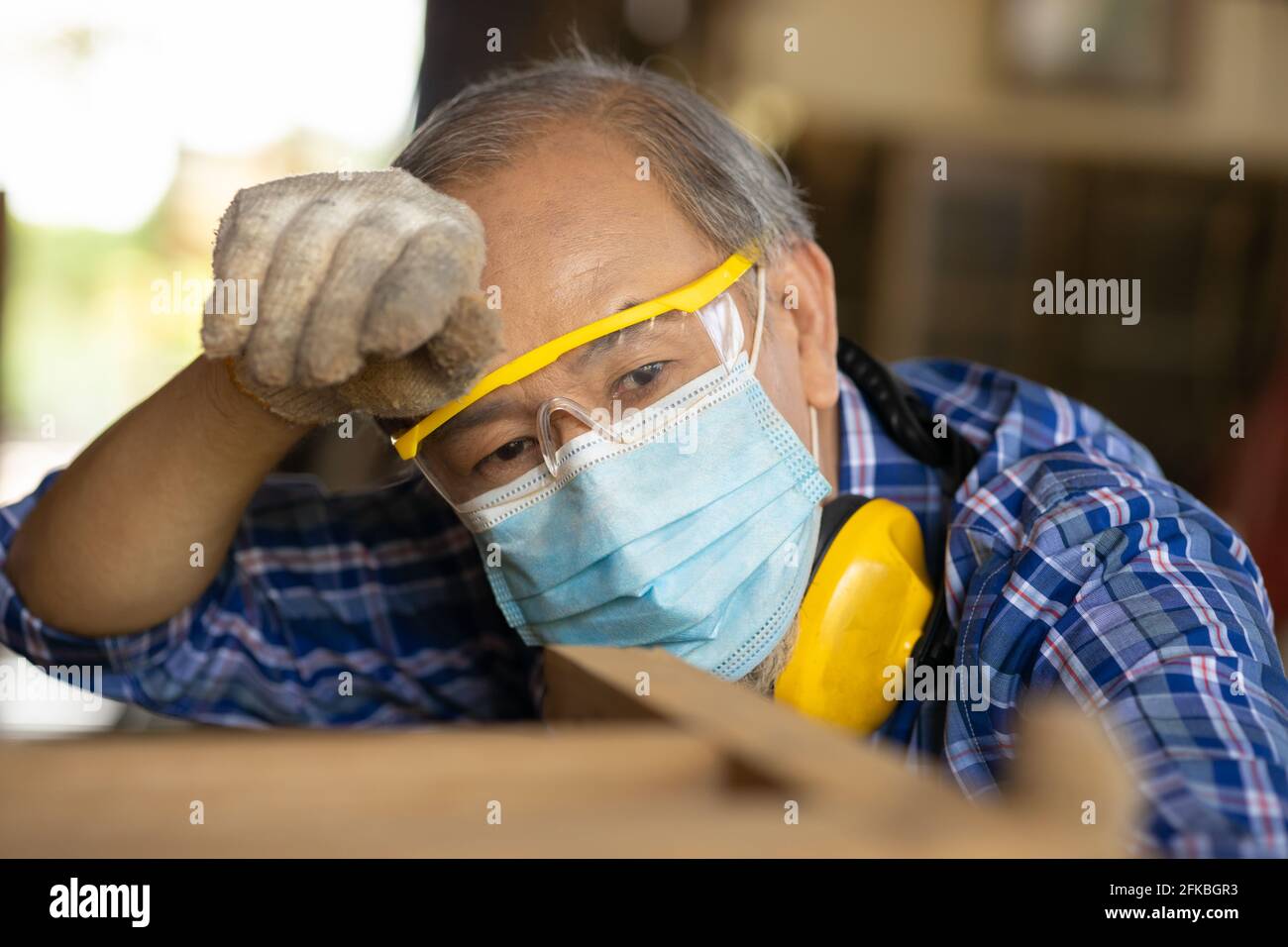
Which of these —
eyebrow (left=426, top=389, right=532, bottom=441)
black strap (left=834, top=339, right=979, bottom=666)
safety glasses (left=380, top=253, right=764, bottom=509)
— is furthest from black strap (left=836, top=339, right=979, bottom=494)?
eyebrow (left=426, top=389, right=532, bottom=441)

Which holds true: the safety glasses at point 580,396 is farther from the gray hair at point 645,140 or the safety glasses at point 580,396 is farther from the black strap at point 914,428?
the black strap at point 914,428

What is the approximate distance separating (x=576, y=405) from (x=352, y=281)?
38cm

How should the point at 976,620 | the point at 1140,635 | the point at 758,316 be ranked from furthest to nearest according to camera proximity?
the point at 758,316
the point at 976,620
the point at 1140,635

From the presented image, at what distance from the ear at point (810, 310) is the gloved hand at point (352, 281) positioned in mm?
612

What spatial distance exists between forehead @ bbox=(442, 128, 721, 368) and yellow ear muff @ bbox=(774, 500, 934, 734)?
1.22 ft

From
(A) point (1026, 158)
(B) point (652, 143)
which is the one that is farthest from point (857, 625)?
(A) point (1026, 158)

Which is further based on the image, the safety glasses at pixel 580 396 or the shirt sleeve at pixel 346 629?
the shirt sleeve at pixel 346 629

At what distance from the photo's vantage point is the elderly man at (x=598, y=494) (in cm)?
97

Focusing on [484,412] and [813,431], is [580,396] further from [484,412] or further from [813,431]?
[813,431]

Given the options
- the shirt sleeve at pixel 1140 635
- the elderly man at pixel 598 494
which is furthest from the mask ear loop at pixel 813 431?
the shirt sleeve at pixel 1140 635

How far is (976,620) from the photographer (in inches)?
48.8

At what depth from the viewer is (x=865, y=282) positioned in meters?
5.57
